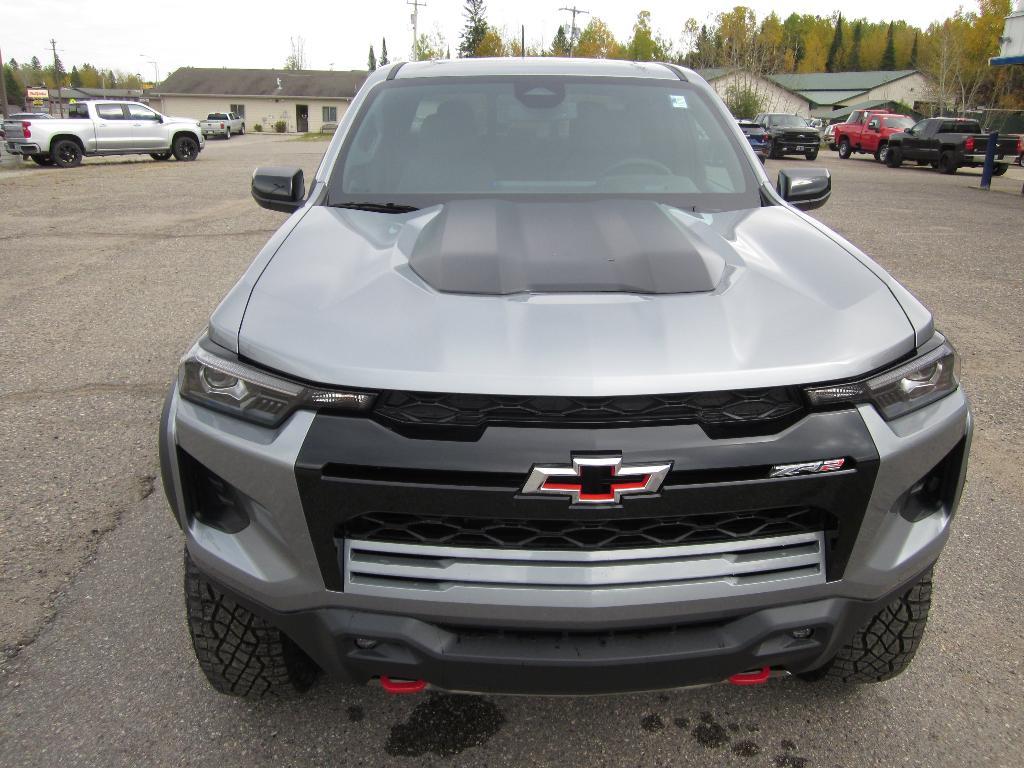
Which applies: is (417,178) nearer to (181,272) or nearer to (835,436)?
(835,436)

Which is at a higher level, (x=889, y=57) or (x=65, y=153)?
(x=889, y=57)

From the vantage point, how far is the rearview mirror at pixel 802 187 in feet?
10.1

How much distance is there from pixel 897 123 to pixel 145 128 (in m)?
23.4

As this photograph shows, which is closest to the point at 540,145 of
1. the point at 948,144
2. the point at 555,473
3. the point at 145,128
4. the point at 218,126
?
the point at 555,473

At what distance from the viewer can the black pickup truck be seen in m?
22.3

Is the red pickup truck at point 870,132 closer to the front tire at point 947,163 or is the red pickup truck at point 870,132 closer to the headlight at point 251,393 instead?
the front tire at point 947,163

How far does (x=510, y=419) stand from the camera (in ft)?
5.05

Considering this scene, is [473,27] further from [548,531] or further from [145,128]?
[548,531]

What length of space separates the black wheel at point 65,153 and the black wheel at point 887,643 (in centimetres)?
2316

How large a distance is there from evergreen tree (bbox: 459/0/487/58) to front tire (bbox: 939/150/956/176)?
218 feet

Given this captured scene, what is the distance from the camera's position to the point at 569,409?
1547 millimetres

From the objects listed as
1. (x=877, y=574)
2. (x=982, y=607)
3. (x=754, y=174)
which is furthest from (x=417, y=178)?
(x=982, y=607)

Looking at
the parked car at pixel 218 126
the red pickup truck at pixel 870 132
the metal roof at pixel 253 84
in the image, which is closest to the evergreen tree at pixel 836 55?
the metal roof at pixel 253 84

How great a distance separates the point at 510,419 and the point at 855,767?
1.30 meters
